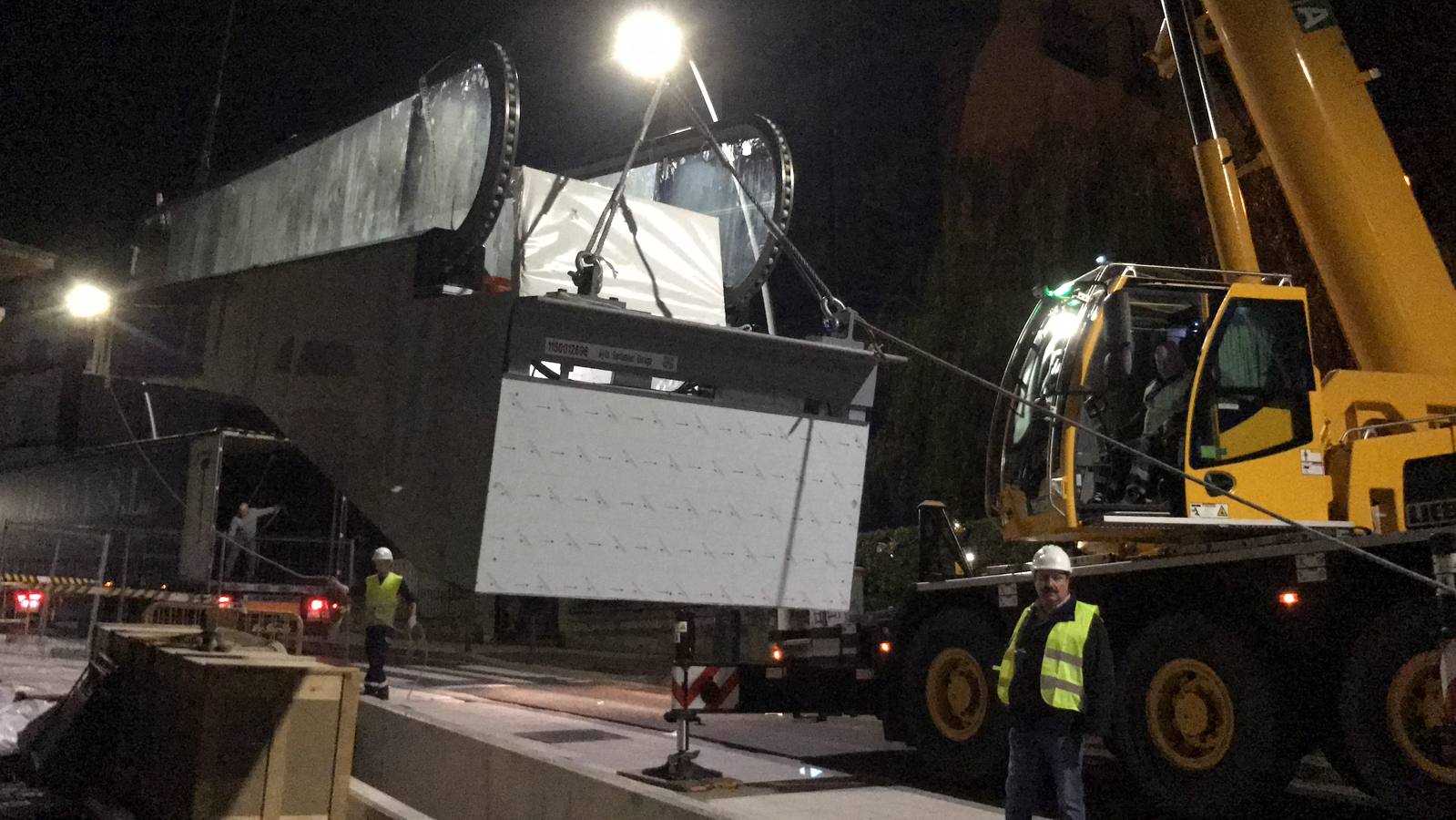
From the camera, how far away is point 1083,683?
4.80 metres

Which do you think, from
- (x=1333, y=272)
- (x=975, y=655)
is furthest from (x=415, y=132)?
(x=1333, y=272)

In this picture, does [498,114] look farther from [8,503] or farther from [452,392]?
[8,503]

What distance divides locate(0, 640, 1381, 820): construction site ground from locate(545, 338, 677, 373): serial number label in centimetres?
179

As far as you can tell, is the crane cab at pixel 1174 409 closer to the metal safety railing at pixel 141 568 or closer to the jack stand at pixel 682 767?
the jack stand at pixel 682 767

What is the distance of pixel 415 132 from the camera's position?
20.1ft

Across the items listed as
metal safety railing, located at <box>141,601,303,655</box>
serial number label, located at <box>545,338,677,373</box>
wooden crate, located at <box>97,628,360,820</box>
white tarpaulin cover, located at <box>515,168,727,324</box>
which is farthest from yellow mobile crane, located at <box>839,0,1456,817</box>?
metal safety railing, located at <box>141,601,303,655</box>

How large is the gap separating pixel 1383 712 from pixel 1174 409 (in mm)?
2055

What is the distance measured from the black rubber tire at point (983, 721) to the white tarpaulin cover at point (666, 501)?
8.77ft

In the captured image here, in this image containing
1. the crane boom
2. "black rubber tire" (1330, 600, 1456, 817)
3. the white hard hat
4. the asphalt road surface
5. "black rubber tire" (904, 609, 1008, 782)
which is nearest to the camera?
the white hard hat

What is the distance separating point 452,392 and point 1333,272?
18.4 feet

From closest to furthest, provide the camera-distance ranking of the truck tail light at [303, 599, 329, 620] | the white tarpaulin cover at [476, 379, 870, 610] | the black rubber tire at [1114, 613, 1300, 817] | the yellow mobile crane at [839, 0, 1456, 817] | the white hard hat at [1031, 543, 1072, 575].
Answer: the white tarpaulin cover at [476, 379, 870, 610], the white hard hat at [1031, 543, 1072, 575], the yellow mobile crane at [839, 0, 1456, 817], the black rubber tire at [1114, 613, 1300, 817], the truck tail light at [303, 599, 329, 620]

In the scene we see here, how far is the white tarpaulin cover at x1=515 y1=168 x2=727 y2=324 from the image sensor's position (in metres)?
5.59

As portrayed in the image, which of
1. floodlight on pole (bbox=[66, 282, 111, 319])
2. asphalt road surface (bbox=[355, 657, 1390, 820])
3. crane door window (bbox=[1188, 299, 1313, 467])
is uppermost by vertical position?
floodlight on pole (bbox=[66, 282, 111, 319])

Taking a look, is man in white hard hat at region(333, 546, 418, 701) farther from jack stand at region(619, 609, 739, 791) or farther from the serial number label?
the serial number label
